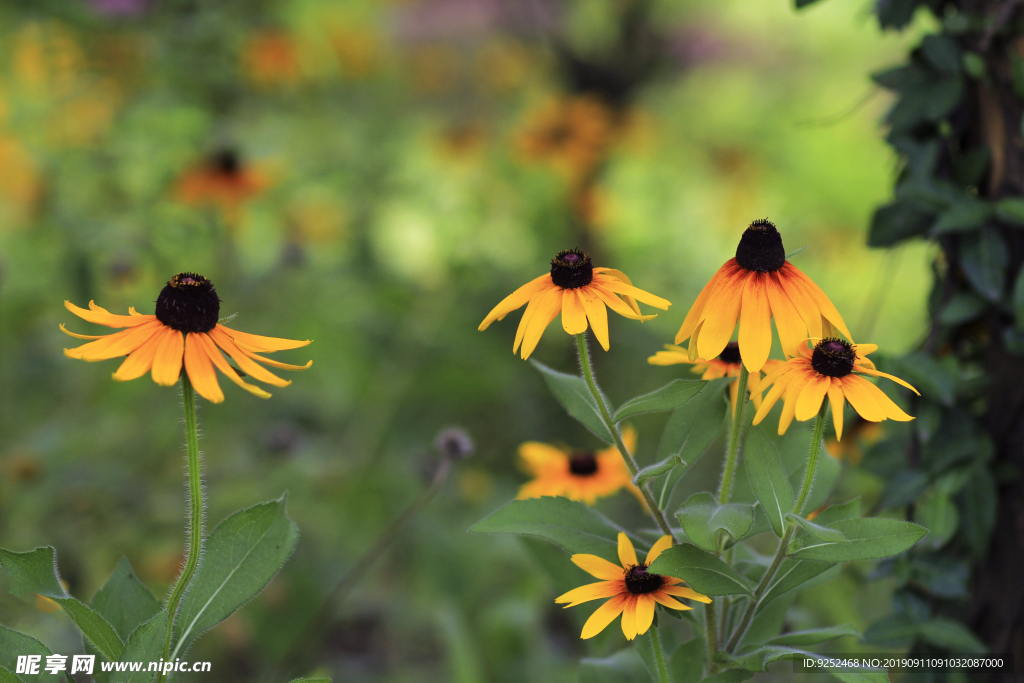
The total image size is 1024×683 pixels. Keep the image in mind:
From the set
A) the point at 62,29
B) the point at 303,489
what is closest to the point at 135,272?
the point at 303,489

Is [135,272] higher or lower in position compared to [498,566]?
higher

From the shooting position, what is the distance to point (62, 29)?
2.21m

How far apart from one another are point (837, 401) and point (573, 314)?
0.22 meters

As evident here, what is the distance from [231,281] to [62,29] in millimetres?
889

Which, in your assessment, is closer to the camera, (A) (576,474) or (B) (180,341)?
(B) (180,341)

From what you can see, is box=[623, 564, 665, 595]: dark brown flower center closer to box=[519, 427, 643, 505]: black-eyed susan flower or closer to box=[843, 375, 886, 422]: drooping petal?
box=[843, 375, 886, 422]: drooping petal

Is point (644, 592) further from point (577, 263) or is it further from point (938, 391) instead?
point (938, 391)

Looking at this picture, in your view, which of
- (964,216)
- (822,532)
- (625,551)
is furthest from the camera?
(964,216)

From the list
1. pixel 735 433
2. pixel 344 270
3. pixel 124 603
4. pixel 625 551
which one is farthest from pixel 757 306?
pixel 344 270

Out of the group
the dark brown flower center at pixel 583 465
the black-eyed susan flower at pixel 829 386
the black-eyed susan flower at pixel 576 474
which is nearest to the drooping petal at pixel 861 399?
the black-eyed susan flower at pixel 829 386

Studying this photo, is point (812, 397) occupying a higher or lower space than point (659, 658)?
higher

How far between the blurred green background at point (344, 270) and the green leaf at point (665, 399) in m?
0.37

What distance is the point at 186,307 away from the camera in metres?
0.65

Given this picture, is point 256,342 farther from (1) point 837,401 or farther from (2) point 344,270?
(2) point 344,270
